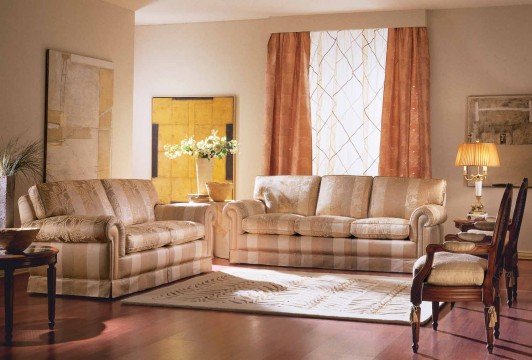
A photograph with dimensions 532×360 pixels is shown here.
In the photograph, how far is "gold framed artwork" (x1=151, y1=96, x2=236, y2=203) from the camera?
948 centimetres

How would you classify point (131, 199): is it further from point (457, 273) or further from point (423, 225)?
point (457, 273)

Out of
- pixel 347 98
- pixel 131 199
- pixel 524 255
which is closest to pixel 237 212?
pixel 131 199

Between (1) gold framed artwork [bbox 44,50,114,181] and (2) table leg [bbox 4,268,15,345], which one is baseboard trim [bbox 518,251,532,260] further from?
(2) table leg [bbox 4,268,15,345]

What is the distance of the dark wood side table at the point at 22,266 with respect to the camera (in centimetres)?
436

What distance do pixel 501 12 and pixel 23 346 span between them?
642cm

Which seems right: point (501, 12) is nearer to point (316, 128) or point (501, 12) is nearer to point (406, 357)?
point (316, 128)

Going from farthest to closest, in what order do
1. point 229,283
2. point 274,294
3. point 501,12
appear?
point 501,12
point 229,283
point 274,294

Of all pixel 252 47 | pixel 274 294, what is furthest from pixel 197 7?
pixel 274 294

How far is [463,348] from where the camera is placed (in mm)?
4199

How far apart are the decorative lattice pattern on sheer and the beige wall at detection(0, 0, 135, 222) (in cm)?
218

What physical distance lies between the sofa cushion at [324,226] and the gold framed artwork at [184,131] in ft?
7.11

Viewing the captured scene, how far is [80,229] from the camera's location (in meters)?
5.64

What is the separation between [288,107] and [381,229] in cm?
249

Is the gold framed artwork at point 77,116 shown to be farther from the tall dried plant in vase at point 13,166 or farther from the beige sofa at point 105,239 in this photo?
the beige sofa at point 105,239
